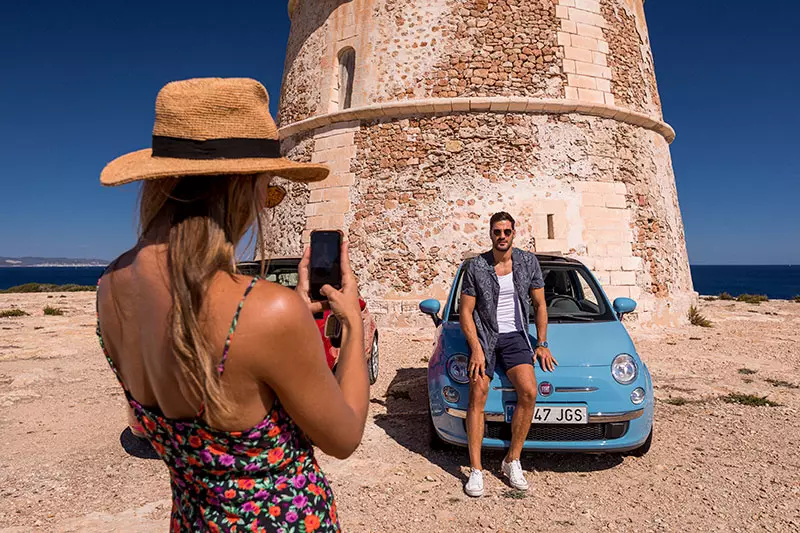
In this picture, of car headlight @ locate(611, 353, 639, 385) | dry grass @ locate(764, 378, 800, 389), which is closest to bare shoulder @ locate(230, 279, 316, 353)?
car headlight @ locate(611, 353, 639, 385)

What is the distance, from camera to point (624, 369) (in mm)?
3627

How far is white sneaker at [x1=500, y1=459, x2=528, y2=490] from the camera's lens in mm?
3365

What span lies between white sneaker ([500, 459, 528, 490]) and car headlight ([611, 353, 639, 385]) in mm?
977

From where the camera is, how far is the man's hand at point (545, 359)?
11.7ft

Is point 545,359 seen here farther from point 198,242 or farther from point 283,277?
point 283,277

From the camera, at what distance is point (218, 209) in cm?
105

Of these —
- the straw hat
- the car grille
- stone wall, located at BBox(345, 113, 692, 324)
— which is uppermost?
stone wall, located at BBox(345, 113, 692, 324)

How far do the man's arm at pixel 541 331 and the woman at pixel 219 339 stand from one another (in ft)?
8.92

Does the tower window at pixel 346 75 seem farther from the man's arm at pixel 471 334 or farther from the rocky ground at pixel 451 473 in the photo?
the man's arm at pixel 471 334

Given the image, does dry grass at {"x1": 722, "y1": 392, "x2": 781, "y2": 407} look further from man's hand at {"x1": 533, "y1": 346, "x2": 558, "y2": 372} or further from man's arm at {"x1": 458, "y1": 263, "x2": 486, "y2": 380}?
man's arm at {"x1": 458, "y1": 263, "x2": 486, "y2": 380}

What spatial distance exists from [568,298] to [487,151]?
577 cm

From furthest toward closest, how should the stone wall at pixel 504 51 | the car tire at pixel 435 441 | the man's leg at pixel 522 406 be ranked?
the stone wall at pixel 504 51, the car tire at pixel 435 441, the man's leg at pixel 522 406

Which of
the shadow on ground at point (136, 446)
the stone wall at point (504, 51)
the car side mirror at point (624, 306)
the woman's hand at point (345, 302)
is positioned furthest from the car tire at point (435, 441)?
the stone wall at point (504, 51)

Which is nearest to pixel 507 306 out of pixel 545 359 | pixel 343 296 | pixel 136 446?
pixel 545 359
